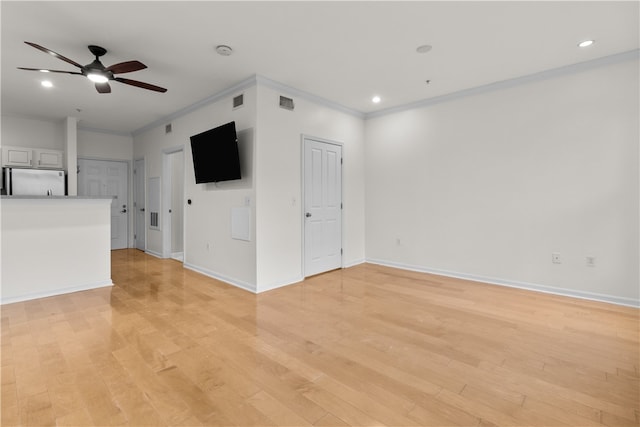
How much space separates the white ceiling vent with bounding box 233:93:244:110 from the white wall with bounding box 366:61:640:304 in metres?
2.51

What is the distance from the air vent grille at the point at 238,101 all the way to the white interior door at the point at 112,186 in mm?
4311

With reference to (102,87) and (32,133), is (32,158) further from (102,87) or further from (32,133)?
(102,87)

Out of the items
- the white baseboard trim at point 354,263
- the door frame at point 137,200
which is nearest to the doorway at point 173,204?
the door frame at point 137,200

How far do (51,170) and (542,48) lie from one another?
7814 mm

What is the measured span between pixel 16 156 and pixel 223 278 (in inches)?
181

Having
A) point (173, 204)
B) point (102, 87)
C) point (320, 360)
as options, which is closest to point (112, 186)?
point (173, 204)

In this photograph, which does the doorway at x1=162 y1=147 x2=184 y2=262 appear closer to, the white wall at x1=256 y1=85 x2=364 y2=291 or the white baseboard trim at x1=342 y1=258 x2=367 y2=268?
the white wall at x1=256 y1=85 x2=364 y2=291

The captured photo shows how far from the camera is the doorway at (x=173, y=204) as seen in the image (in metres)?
6.18

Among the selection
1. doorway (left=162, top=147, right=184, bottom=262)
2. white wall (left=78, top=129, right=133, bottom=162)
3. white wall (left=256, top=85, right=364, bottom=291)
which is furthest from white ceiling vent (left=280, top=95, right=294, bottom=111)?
white wall (left=78, top=129, right=133, bottom=162)

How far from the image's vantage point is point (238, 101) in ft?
13.8

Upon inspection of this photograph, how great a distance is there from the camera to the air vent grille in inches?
164

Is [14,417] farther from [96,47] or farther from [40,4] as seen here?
[96,47]

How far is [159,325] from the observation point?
293 cm

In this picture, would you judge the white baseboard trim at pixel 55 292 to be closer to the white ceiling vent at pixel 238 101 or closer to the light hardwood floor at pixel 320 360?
the light hardwood floor at pixel 320 360
